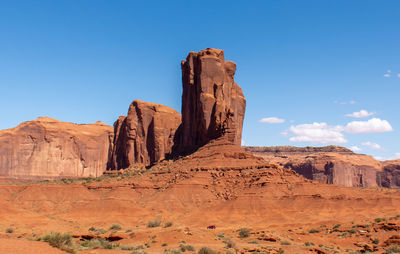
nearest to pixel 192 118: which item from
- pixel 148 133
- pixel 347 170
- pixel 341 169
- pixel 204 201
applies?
pixel 148 133

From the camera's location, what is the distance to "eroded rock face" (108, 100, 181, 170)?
88312 millimetres

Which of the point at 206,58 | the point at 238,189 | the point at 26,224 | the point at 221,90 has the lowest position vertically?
the point at 26,224

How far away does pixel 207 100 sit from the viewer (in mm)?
72250

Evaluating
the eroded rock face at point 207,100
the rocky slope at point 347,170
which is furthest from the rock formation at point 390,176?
the eroded rock face at point 207,100

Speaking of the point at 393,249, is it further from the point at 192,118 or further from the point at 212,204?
the point at 192,118

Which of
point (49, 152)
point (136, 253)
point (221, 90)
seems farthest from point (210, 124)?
point (49, 152)

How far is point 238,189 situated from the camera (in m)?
59.3

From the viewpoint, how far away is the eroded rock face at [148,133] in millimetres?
88312

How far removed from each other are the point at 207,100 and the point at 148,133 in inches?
943

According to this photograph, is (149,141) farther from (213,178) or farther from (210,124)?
(213,178)

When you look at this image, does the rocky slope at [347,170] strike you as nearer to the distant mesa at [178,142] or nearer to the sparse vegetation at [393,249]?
the distant mesa at [178,142]

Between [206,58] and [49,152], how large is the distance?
56.7 metres

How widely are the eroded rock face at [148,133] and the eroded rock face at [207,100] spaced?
7852 millimetres

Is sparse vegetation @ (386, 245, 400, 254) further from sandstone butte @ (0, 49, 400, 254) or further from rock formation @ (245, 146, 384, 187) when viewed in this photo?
rock formation @ (245, 146, 384, 187)
